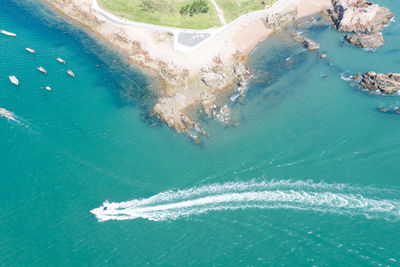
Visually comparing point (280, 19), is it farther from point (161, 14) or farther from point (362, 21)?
point (161, 14)

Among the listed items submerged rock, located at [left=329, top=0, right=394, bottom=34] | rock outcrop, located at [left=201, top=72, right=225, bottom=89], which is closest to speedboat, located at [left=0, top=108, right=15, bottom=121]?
rock outcrop, located at [left=201, top=72, right=225, bottom=89]

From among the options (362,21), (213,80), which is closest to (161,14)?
(213,80)

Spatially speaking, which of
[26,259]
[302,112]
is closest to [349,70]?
[302,112]

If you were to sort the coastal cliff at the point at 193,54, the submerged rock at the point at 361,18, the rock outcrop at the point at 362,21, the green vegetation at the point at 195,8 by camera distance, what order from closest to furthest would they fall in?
1. the coastal cliff at the point at 193,54
2. the rock outcrop at the point at 362,21
3. the green vegetation at the point at 195,8
4. the submerged rock at the point at 361,18

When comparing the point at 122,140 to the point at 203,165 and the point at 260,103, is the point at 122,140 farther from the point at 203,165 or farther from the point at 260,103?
the point at 260,103

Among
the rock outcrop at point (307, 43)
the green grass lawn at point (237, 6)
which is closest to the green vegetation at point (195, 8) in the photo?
the green grass lawn at point (237, 6)

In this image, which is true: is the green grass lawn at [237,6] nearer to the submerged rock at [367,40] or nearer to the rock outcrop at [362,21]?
the rock outcrop at [362,21]
